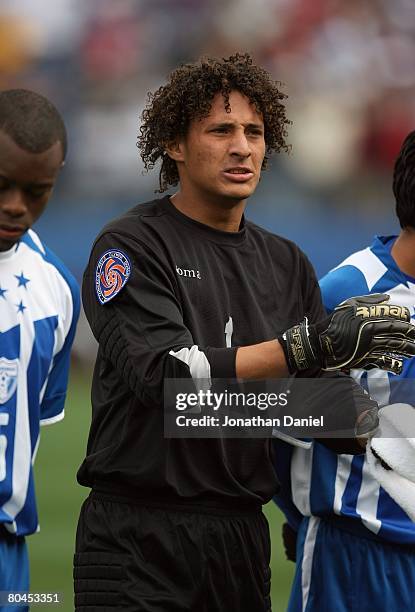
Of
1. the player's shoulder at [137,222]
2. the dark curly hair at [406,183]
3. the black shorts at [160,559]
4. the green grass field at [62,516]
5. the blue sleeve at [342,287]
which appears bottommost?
the green grass field at [62,516]

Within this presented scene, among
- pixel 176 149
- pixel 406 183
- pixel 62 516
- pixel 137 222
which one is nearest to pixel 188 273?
pixel 137 222

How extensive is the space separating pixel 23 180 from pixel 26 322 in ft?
1.88

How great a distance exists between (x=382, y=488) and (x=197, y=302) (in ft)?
3.09

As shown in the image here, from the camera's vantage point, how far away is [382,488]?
3.62 metres

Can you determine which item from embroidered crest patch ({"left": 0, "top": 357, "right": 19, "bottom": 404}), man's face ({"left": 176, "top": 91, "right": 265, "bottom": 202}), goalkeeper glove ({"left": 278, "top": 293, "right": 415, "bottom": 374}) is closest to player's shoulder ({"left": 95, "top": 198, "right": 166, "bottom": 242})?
man's face ({"left": 176, "top": 91, "right": 265, "bottom": 202})

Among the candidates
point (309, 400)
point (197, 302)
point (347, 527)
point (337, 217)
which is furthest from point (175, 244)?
point (337, 217)

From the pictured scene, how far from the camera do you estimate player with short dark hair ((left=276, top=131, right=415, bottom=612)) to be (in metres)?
3.65

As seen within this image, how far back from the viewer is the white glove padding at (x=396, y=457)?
3.25 m

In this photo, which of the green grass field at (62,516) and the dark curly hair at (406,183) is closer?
the dark curly hair at (406,183)

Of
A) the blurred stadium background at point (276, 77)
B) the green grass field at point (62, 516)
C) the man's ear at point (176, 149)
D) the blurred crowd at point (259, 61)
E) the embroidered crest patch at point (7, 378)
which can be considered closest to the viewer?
the embroidered crest patch at point (7, 378)

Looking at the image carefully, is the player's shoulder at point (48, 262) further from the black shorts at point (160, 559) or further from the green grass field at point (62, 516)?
the green grass field at point (62, 516)

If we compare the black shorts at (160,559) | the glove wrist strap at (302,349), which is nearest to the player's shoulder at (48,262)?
the black shorts at (160,559)

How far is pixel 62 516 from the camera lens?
770cm

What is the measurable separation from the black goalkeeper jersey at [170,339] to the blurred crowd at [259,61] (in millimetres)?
11958
